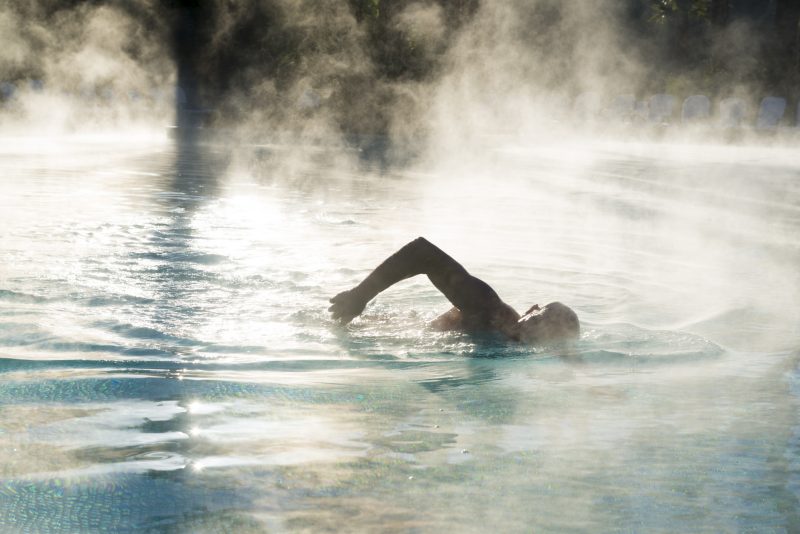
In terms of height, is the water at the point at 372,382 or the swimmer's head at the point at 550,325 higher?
the swimmer's head at the point at 550,325

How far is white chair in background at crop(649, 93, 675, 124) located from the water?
36.3ft

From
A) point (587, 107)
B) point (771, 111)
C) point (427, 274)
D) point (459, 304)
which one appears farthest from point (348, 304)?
point (587, 107)

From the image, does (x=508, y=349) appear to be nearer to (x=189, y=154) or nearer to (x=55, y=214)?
(x=55, y=214)

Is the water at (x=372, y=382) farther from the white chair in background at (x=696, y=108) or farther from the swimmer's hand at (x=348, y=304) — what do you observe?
the white chair in background at (x=696, y=108)

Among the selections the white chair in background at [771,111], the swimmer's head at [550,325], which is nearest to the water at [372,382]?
the swimmer's head at [550,325]

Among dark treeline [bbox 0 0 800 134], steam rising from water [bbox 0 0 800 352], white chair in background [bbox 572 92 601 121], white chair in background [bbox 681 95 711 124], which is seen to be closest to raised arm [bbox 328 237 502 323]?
steam rising from water [bbox 0 0 800 352]

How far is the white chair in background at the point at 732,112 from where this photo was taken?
18.0m

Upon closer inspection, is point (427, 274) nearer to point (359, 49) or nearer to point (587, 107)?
point (359, 49)

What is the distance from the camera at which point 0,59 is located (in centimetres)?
1953

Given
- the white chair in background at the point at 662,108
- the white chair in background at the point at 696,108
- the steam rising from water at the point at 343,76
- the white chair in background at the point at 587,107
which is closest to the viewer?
the steam rising from water at the point at 343,76

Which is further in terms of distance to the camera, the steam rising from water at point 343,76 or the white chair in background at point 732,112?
the white chair in background at point 732,112

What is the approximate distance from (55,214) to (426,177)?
231 inches

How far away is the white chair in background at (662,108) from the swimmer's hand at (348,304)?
52.5 ft


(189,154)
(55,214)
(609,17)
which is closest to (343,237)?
(55,214)
